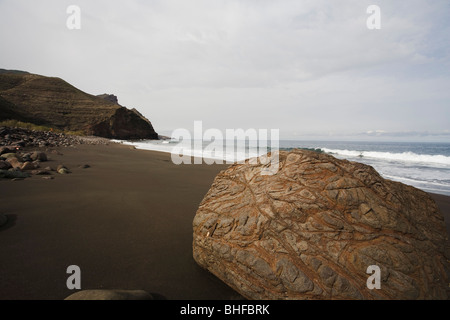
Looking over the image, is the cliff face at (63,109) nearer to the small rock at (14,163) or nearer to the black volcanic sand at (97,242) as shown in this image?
the small rock at (14,163)

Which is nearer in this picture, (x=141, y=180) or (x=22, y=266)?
(x=22, y=266)

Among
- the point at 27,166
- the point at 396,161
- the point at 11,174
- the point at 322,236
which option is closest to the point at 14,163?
the point at 27,166

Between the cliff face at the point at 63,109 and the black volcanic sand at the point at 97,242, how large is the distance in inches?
1450

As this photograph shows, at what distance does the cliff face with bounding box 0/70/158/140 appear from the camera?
112 feet

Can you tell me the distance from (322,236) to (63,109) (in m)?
48.0

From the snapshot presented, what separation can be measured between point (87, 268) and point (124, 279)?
18.3 inches

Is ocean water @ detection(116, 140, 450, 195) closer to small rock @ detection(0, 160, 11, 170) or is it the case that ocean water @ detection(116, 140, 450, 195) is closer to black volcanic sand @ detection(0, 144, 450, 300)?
black volcanic sand @ detection(0, 144, 450, 300)

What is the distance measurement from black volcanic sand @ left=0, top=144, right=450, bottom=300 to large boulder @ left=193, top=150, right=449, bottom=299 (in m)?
0.38

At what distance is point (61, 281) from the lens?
6.16 ft

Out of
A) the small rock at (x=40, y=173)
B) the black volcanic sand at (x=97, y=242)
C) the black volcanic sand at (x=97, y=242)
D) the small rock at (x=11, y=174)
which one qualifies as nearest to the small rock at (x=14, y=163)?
the small rock at (x=40, y=173)

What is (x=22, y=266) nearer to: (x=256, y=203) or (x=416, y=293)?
(x=256, y=203)

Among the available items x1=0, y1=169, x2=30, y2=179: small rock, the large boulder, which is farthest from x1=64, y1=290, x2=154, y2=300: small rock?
x1=0, y1=169, x2=30, y2=179: small rock

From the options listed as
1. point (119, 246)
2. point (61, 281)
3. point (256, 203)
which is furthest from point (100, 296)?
point (256, 203)

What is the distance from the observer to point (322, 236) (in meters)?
1.79
